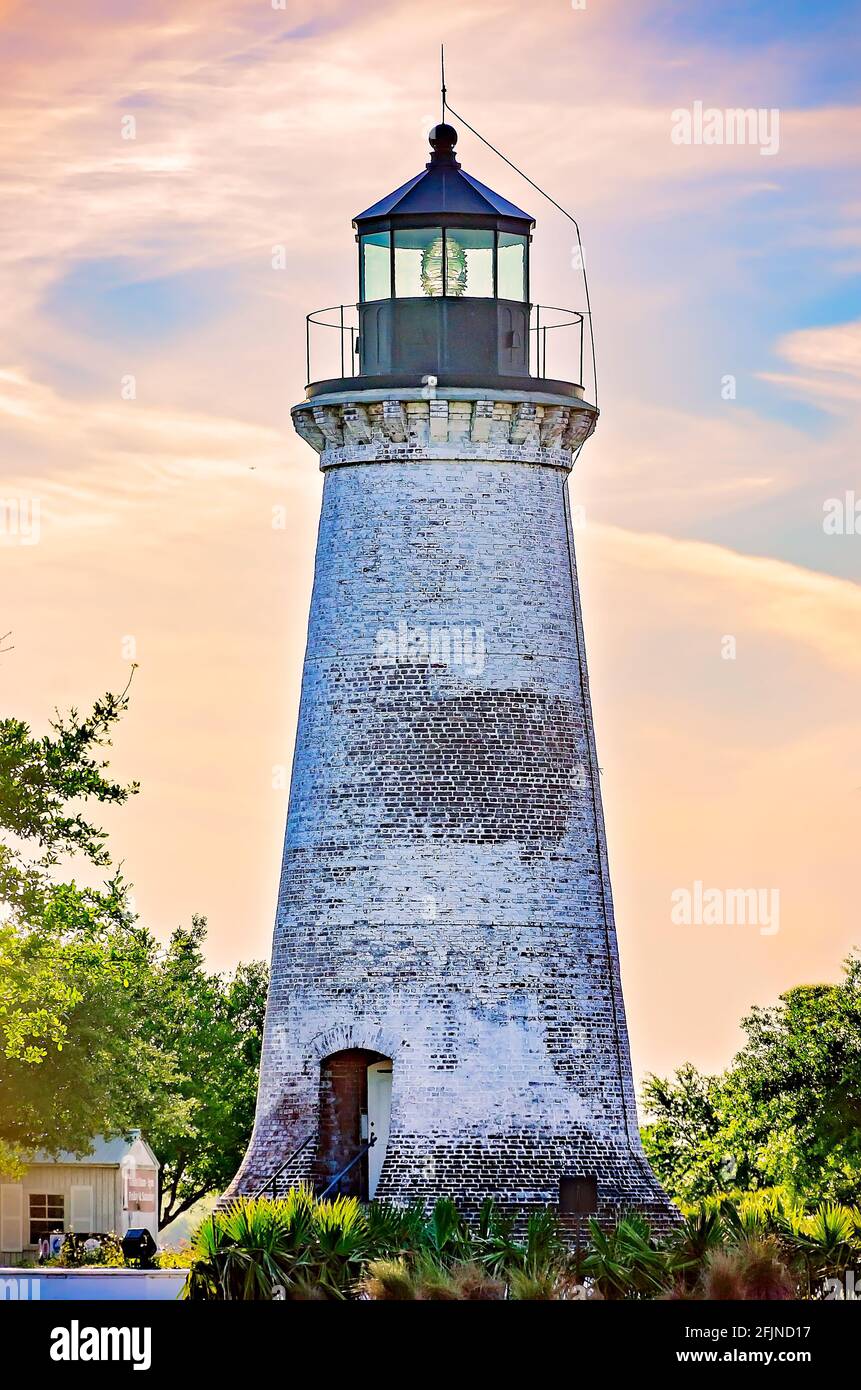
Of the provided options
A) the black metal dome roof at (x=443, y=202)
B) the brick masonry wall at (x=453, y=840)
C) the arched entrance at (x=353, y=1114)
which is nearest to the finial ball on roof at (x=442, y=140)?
the black metal dome roof at (x=443, y=202)

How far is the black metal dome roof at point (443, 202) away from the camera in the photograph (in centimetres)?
4422

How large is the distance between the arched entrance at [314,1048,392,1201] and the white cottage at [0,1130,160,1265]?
15849mm

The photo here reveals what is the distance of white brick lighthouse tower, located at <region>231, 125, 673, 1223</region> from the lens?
42.1 meters

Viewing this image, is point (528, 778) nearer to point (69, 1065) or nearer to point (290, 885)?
point (290, 885)

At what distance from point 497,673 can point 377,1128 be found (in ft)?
20.0

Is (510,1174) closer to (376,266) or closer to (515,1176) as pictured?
(515,1176)

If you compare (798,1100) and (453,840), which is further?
(798,1100)

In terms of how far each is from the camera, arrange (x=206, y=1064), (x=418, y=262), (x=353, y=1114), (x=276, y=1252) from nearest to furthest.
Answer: (x=276, y=1252), (x=353, y=1114), (x=418, y=262), (x=206, y=1064)

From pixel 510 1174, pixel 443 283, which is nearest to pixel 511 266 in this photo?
pixel 443 283

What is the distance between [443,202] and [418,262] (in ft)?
2.85

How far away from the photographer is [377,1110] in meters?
42.6

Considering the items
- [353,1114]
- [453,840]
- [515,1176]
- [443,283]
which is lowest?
[515,1176]

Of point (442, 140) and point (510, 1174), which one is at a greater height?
point (442, 140)

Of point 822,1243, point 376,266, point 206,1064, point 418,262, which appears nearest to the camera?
point 822,1243
